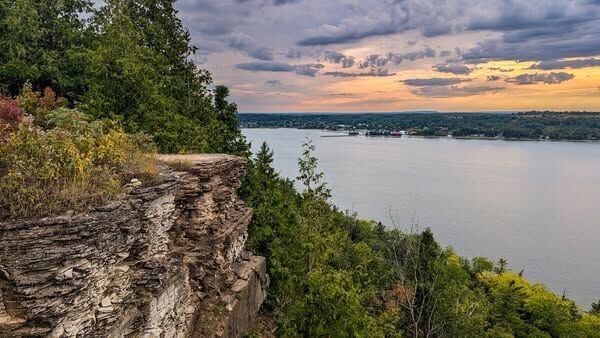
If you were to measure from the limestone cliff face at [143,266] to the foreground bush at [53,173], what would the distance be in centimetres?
35

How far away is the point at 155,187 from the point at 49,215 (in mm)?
2751

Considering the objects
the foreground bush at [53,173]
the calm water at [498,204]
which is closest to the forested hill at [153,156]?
the foreground bush at [53,173]

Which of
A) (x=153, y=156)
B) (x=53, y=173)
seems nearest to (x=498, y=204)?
(x=153, y=156)

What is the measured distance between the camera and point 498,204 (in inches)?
2758

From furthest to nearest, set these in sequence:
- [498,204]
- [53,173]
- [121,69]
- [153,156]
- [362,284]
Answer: [498,204] < [362,284] < [121,69] < [153,156] < [53,173]

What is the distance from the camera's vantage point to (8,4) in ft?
73.3

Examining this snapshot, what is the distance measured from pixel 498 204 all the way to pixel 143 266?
71377 millimetres

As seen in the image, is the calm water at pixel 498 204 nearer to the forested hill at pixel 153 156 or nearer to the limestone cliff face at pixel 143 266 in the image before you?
the forested hill at pixel 153 156

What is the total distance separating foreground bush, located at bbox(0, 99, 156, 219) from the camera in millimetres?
6821

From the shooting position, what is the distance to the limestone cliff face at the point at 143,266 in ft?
21.2

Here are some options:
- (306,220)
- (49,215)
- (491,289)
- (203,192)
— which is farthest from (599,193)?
(49,215)

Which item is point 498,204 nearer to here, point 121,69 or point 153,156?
point 121,69

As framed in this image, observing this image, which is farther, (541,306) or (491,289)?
(491,289)

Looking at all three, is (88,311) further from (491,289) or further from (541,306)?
(491,289)
